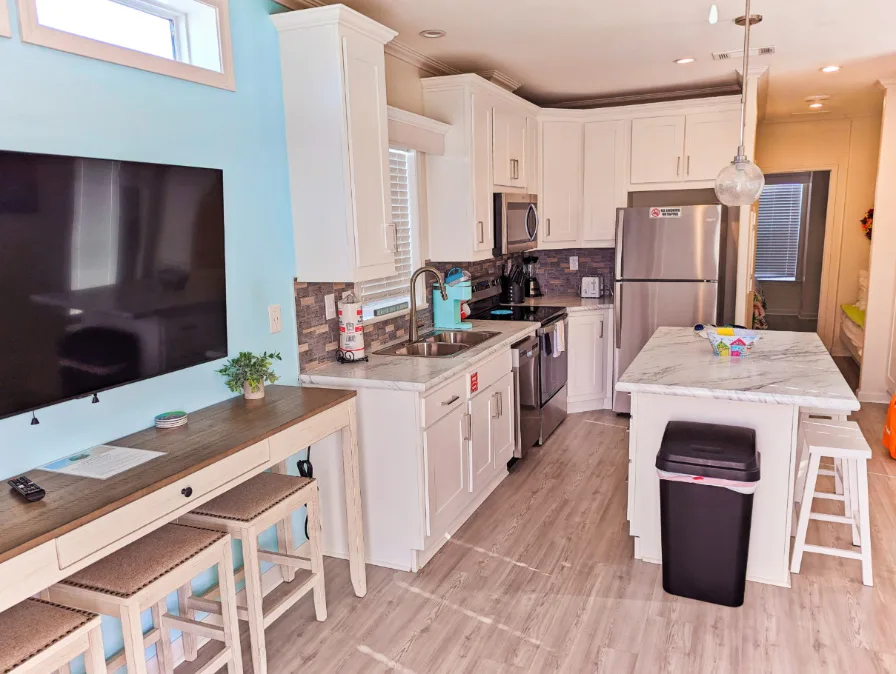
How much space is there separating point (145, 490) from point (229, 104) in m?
1.56

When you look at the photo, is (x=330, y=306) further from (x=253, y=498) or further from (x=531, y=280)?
(x=531, y=280)

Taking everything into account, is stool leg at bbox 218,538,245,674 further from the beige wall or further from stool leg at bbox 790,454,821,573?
the beige wall

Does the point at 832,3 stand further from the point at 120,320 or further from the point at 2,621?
the point at 2,621

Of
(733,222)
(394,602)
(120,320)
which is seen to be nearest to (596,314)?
(733,222)

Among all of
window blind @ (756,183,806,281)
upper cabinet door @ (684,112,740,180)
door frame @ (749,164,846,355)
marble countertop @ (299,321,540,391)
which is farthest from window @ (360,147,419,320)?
window blind @ (756,183,806,281)

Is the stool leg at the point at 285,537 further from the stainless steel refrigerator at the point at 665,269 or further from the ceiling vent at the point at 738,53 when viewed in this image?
the ceiling vent at the point at 738,53

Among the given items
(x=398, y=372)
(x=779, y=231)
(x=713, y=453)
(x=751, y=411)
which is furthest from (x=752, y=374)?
(x=779, y=231)

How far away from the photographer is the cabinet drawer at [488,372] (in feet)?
11.1

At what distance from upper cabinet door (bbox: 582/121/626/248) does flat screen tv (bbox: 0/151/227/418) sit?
3709 millimetres

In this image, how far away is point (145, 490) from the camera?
5.56 ft

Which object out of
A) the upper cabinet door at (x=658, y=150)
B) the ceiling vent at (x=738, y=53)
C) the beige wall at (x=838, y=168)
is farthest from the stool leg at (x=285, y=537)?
the beige wall at (x=838, y=168)

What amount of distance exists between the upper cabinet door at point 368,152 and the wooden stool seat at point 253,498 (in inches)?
37.5

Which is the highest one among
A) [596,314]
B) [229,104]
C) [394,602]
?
[229,104]

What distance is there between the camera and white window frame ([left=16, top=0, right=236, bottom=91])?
1.83 m
